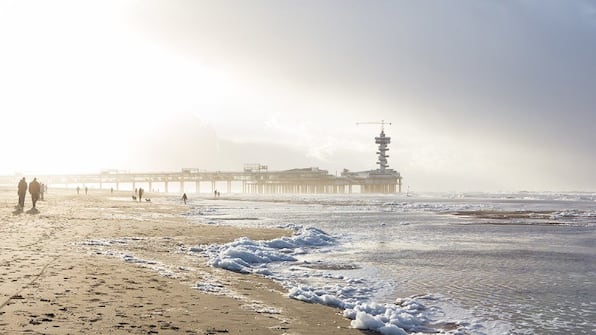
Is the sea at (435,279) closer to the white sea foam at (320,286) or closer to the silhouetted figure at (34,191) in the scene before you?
the white sea foam at (320,286)

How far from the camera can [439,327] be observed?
27.9ft

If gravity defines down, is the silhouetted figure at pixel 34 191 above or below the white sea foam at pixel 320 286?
above

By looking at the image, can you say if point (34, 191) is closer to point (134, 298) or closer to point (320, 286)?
point (320, 286)

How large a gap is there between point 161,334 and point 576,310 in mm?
7777

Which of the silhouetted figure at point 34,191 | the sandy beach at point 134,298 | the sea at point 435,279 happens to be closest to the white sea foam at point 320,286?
the sea at point 435,279

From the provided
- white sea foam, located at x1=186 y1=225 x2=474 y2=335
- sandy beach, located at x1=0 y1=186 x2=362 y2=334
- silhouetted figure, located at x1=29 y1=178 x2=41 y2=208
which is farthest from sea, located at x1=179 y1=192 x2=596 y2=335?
silhouetted figure, located at x1=29 y1=178 x2=41 y2=208

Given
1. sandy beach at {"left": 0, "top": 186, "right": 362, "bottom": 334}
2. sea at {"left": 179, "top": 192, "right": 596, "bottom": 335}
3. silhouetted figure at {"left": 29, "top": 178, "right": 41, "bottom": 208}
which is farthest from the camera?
silhouetted figure at {"left": 29, "top": 178, "right": 41, "bottom": 208}

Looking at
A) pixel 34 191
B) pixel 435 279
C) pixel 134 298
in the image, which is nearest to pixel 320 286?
pixel 435 279

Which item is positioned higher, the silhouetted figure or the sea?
the silhouetted figure

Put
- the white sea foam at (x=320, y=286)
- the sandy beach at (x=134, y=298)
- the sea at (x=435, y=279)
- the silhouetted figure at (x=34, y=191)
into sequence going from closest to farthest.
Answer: the sandy beach at (x=134, y=298) → the white sea foam at (x=320, y=286) → the sea at (x=435, y=279) → the silhouetted figure at (x=34, y=191)

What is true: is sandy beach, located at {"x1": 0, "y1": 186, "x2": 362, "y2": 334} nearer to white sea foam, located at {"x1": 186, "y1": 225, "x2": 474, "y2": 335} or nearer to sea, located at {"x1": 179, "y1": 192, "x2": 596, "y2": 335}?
white sea foam, located at {"x1": 186, "y1": 225, "x2": 474, "y2": 335}

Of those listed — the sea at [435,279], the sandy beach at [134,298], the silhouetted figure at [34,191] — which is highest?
the silhouetted figure at [34,191]

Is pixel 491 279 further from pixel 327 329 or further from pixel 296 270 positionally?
pixel 327 329

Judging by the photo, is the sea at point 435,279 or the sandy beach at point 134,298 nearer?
the sandy beach at point 134,298
